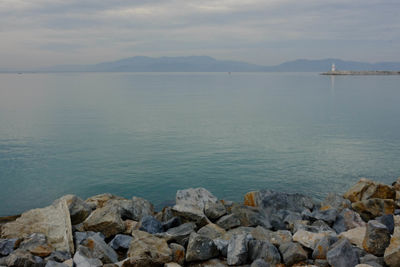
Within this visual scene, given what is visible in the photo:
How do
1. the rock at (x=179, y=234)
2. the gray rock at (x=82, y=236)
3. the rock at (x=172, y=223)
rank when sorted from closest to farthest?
1. the rock at (x=179, y=234)
2. the gray rock at (x=82, y=236)
3. the rock at (x=172, y=223)

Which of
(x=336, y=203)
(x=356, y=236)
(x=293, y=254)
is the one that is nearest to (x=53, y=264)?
(x=293, y=254)

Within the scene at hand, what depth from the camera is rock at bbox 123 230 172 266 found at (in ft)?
26.0

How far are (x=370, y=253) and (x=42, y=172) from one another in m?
15.6

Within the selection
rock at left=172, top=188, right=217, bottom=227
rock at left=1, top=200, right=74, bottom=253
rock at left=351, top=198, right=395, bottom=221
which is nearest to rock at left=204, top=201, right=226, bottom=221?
rock at left=172, top=188, right=217, bottom=227

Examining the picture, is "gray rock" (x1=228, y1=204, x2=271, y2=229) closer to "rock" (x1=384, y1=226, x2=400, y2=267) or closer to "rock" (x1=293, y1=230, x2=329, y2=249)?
"rock" (x1=293, y1=230, x2=329, y2=249)

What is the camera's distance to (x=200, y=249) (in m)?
8.47

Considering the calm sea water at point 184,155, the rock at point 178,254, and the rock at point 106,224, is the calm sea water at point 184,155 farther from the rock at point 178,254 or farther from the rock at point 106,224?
the rock at point 178,254

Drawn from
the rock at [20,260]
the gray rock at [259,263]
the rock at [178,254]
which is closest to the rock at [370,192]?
the gray rock at [259,263]

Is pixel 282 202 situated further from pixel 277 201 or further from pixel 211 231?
pixel 211 231

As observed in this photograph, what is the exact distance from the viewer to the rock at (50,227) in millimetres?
9352

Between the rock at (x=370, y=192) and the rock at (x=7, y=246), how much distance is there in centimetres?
1070

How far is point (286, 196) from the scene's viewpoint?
13109 mm

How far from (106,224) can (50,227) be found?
1.42 meters

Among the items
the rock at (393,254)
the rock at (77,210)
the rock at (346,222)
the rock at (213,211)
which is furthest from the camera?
the rock at (213,211)
